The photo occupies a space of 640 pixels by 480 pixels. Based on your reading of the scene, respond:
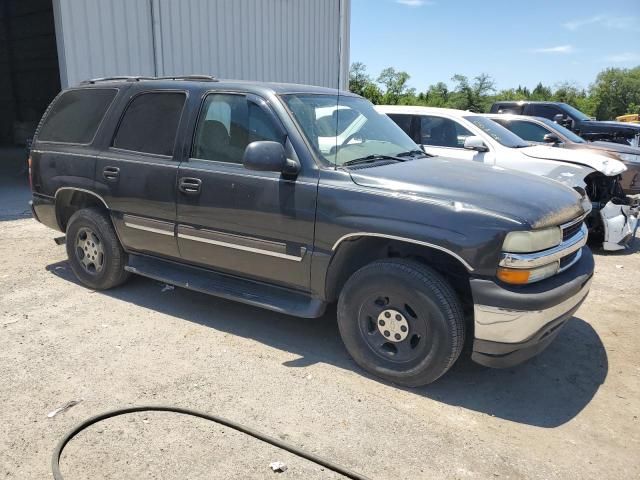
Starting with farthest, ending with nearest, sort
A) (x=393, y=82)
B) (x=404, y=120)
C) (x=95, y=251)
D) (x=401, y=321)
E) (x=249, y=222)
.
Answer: (x=393, y=82) → (x=404, y=120) → (x=95, y=251) → (x=249, y=222) → (x=401, y=321)

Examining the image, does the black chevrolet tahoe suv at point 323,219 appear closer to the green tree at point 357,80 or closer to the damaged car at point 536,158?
the damaged car at point 536,158

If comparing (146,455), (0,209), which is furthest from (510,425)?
(0,209)

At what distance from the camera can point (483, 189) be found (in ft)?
11.1

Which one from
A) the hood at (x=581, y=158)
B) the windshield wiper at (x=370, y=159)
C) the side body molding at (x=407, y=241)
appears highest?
the windshield wiper at (x=370, y=159)

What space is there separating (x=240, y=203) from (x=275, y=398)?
4.65 ft

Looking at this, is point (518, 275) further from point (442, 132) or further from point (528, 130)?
point (528, 130)

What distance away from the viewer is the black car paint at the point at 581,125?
13289mm

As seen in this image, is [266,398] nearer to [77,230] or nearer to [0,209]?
[77,230]

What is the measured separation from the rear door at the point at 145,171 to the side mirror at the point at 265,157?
0.98 meters

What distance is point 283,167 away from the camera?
362cm

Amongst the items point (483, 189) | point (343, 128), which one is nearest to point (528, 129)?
point (343, 128)

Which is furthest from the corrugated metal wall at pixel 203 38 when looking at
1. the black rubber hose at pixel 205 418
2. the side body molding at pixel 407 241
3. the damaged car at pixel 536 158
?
the black rubber hose at pixel 205 418

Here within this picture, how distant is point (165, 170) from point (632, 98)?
227ft

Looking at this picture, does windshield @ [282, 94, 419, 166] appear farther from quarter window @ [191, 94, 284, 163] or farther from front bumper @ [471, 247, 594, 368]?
front bumper @ [471, 247, 594, 368]
